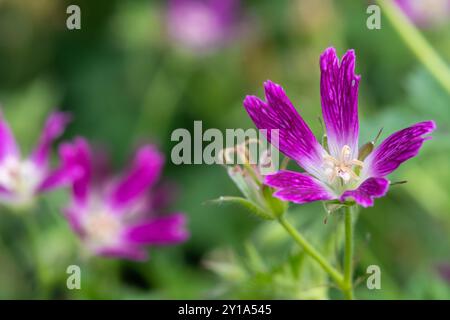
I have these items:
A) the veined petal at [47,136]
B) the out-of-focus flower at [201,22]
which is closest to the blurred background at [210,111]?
the out-of-focus flower at [201,22]

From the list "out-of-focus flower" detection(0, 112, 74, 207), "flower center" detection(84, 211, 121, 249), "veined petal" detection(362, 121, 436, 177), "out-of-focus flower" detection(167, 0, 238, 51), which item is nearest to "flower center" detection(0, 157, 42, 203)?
"out-of-focus flower" detection(0, 112, 74, 207)

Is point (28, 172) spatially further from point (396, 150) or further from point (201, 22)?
point (201, 22)

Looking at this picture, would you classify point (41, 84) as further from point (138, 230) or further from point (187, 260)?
point (138, 230)

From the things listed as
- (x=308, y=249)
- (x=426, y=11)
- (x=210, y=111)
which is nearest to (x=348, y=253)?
(x=308, y=249)

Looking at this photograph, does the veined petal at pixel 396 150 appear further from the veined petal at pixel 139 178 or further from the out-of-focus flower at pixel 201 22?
the out-of-focus flower at pixel 201 22

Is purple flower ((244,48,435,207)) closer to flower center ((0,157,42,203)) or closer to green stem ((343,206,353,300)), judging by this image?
green stem ((343,206,353,300))
